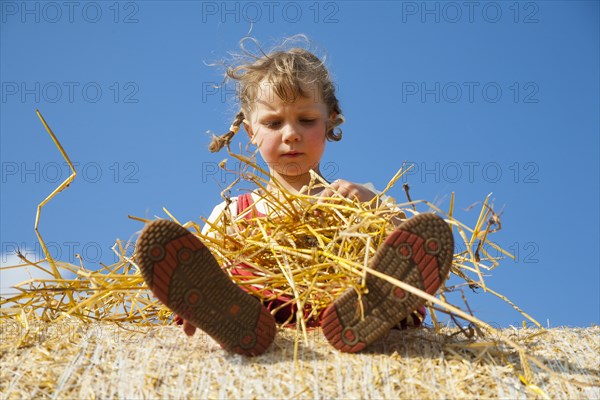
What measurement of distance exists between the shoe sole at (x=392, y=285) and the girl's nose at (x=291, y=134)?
0.89m

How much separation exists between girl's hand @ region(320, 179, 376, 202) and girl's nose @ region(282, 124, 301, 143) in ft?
1.08

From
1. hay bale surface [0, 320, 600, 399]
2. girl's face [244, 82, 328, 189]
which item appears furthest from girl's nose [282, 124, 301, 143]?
hay bale surface [0, 320, 600, 399]

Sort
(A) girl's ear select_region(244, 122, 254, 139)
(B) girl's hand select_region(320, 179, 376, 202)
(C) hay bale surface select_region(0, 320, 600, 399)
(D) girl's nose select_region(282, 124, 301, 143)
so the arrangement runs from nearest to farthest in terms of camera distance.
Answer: (C) hay bale surface select_region(0, 320, 600, 399) → (B) girl's hand select_region(320, 179, 376, 202) → (D) girl's nose select_region(282, 124, 301, 143) → (A) girl's ear select_region(244, 122, 254, 139)

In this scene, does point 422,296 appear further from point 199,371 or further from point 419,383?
point 199,371

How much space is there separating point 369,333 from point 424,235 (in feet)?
0.80

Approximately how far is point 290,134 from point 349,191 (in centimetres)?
40

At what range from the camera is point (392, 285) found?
1.36 m

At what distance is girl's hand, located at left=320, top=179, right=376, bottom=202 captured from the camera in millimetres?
1856

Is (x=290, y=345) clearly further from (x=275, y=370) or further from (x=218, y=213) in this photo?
(x=218, y=213)

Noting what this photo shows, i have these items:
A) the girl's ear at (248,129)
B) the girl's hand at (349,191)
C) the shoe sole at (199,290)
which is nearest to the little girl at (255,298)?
the shoe sole at (199,290)

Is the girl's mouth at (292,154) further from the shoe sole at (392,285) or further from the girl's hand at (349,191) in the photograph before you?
the shoe sole at (392,285)

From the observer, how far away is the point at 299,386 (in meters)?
1.26

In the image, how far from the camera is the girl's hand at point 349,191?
1.86 m

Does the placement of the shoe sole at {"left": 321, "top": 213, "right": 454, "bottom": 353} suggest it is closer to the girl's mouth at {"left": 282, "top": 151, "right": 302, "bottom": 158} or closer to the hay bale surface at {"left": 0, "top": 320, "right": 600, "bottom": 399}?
the hay bale surface at {"left": 0, "top": 320, "right": 600, "bottom": 399}
